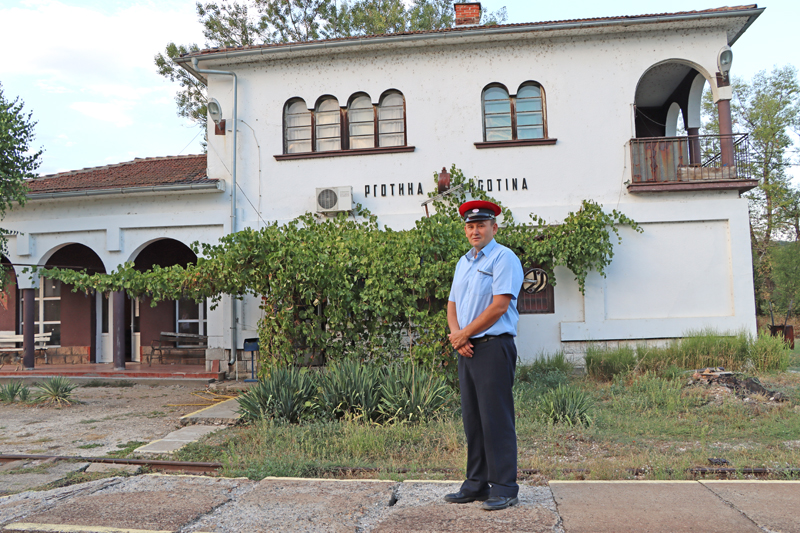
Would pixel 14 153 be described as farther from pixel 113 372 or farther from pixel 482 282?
pixel 482 282

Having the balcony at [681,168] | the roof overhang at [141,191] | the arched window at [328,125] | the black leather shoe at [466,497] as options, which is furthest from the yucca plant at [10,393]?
the balcony at [681,168]

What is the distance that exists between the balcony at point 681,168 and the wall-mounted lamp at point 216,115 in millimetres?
8460

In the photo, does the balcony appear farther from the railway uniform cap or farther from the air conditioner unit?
the railway uniform cap

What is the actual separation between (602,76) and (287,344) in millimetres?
8286

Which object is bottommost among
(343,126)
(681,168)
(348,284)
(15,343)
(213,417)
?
Answer: (213,417)

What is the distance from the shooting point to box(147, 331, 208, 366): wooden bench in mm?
14688

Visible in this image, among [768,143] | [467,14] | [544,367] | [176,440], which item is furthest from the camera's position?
[768,143]

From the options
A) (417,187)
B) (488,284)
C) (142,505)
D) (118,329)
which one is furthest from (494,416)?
(118,329)

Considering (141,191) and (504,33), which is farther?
(141,191)

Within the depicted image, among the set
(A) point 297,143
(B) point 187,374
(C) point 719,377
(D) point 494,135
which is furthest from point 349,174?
(C) point 719,377

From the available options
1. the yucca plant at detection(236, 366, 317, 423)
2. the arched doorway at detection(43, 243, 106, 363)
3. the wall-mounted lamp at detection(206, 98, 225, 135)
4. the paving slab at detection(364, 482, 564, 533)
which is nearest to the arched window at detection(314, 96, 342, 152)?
the wall-mounted lamp at detection(206, 98, 225, 135)

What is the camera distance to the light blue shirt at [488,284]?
13.0 feet

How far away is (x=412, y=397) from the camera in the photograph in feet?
22.9

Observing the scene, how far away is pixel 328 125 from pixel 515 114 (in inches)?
155
